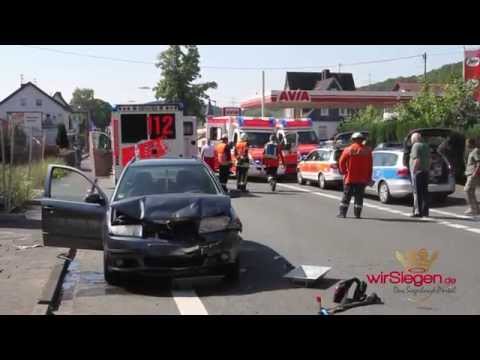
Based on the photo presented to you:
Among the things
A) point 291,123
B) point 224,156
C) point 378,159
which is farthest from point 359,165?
point 291,123

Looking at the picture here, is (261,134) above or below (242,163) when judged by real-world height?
above

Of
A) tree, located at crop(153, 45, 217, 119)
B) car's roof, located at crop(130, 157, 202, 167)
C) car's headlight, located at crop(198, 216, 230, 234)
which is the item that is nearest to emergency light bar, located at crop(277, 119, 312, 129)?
car's roof, located at crop(130, 157, 202, 167)

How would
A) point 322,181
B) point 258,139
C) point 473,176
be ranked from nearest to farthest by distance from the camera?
1. point 473,176
2. point 322,181
3. point 258,139

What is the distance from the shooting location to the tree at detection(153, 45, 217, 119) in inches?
2598

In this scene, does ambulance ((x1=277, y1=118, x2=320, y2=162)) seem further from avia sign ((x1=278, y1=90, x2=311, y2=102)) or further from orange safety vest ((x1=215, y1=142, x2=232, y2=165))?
avia sign ((x1=278, y1=90, x2=311, y2=102))

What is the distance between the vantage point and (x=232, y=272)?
26.9 feet

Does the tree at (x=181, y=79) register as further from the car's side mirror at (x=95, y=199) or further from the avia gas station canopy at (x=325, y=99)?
the car's side mirror at (x=95, y=199)

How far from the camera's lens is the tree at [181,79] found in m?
66.0

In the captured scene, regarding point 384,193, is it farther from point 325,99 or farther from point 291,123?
point 325,99

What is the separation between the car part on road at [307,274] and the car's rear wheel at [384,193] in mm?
9576

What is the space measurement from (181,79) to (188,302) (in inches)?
2371

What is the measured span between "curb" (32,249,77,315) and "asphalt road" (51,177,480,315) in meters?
0.12
